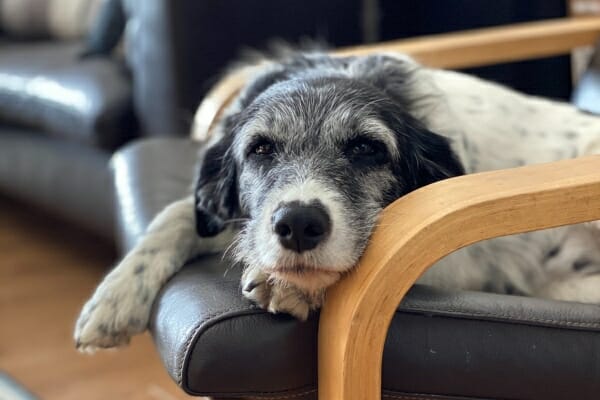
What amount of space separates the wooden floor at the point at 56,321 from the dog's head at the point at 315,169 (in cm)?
Answer: 99

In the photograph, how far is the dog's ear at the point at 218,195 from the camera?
5.56ft

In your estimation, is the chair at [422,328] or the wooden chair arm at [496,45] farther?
the wooden chair arm at [496,45]

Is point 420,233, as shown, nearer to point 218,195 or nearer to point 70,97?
point 218,195

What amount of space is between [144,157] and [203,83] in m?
0.74

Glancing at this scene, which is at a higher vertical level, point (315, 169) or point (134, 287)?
point (315, 169)

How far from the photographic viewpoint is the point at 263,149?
1.58m

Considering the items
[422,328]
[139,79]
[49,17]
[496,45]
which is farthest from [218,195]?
[49,17]

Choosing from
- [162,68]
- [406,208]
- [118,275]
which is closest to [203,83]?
[162,68]

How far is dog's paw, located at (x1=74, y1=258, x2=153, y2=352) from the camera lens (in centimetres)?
149

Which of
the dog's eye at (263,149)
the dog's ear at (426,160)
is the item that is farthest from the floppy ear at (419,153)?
the dog's eye at (263,149)

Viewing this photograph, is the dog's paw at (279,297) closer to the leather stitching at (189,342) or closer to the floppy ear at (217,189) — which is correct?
the leather stitching at (189,342)

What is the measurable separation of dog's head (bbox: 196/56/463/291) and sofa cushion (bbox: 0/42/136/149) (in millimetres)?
1217

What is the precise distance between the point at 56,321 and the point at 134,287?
59.6 inches

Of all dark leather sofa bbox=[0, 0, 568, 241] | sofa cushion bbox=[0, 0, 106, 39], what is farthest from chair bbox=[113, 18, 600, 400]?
sofa cushion bbox=[0, 0, 106, 39]
